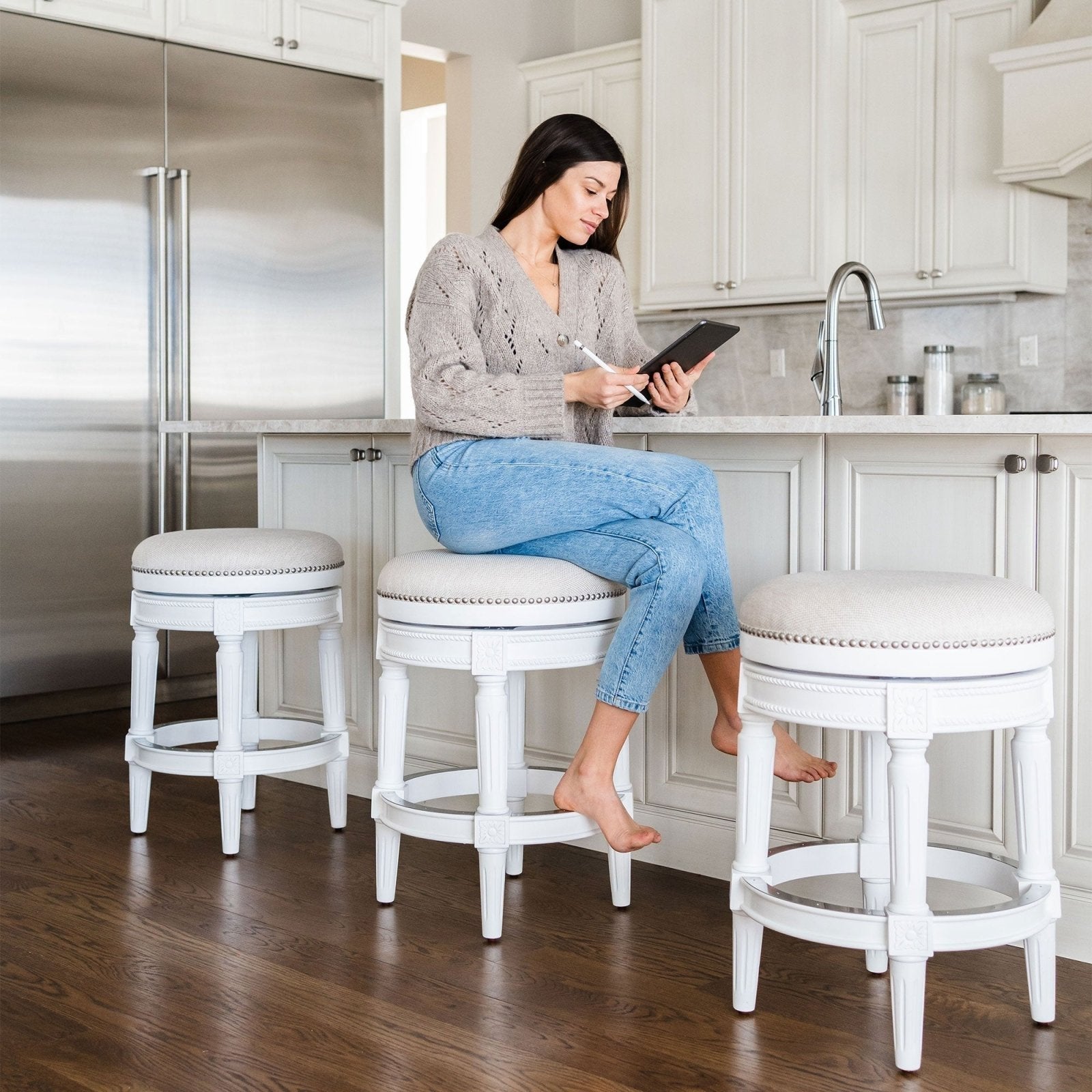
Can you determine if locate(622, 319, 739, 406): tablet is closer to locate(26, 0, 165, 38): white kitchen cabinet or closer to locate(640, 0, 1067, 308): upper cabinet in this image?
locate(640, 0, 1067, 308): upper cabinet

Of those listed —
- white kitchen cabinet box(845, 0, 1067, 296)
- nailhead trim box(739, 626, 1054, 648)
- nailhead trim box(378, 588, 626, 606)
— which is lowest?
nailhead trim box(739, 626, 1054, 648)

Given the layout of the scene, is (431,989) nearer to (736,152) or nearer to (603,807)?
(603,807)

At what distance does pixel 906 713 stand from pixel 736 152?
3.17 meters

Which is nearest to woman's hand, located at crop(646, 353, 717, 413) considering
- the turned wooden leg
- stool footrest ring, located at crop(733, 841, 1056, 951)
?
stool footrest ring, located at crop(733, 841, 1056, 951)

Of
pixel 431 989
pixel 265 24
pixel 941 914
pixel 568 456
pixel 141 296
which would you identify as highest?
pixel 265 24

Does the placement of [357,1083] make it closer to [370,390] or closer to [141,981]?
[141,981]

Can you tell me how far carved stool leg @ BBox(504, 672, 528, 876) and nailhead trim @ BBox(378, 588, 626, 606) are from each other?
355 millimetres

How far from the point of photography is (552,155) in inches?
88.6

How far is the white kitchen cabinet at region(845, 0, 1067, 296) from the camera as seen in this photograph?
3969 millimetres

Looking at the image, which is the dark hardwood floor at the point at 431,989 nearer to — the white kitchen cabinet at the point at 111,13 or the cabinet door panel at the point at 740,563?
the cabinet door panel at the point at 740,563

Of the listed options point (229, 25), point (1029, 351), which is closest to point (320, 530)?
point (229, 25)

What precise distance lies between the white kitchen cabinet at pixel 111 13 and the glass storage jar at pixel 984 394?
2.66 meters

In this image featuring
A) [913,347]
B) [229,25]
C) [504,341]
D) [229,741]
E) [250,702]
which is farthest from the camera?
[913,347]

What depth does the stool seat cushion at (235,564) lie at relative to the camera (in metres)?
2.54
